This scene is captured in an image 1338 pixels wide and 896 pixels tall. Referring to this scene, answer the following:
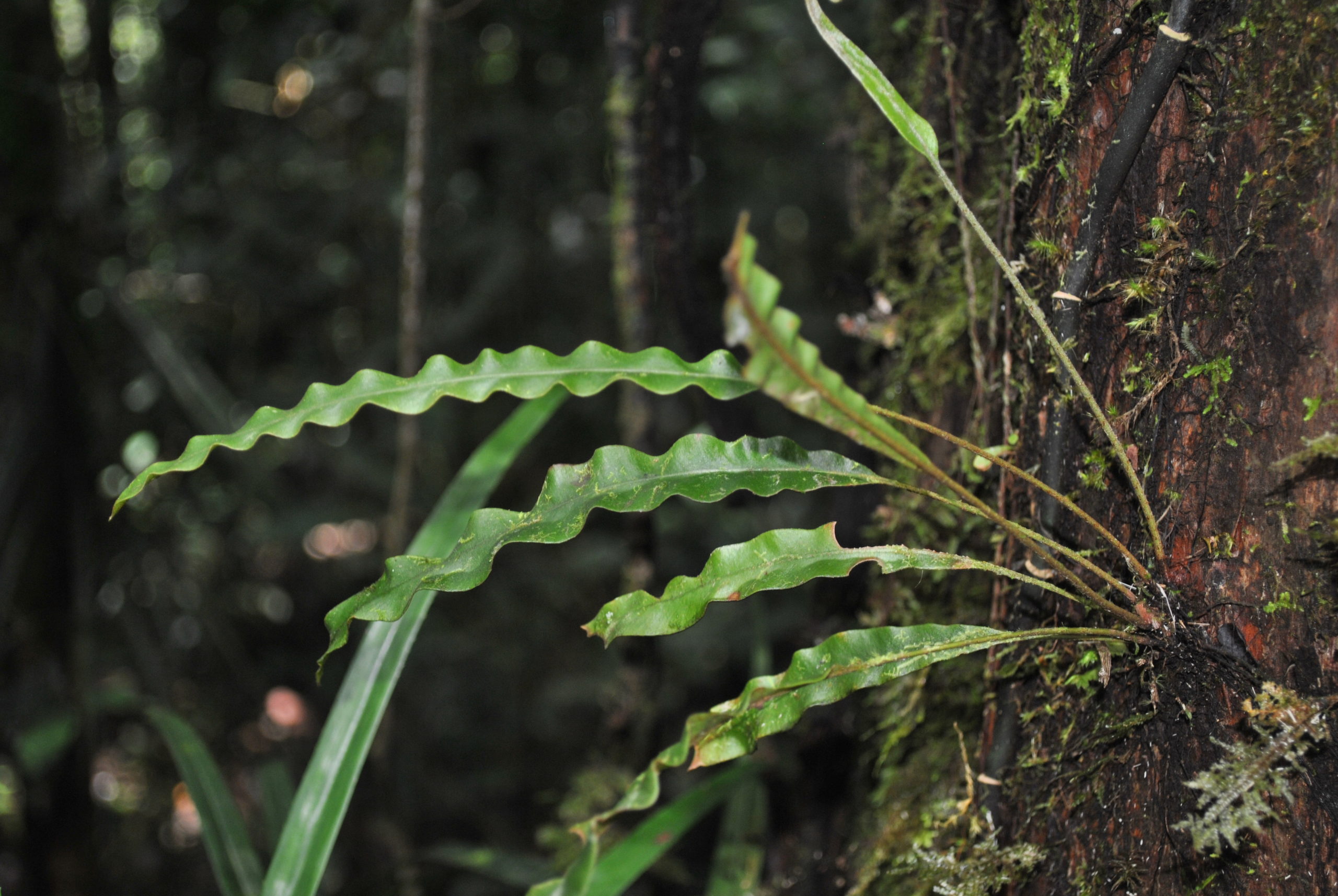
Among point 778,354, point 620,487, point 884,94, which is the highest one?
point 884,94

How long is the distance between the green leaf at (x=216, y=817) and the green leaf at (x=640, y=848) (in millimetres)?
478

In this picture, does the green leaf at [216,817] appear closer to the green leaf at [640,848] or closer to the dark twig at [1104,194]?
the green leaf at [640,848]

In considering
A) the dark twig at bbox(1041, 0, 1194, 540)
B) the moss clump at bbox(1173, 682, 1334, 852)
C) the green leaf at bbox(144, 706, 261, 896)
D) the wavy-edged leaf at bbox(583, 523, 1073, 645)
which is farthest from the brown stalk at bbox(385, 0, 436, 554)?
the moss clump at bbox(1173, 682, 1334, 852)

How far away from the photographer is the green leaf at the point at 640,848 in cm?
68

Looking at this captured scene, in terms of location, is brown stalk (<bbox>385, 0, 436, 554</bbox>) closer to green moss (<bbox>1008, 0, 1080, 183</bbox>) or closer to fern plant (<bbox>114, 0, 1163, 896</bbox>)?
fern plant (<bbox>114, 0, 1163, 896</bbox>)

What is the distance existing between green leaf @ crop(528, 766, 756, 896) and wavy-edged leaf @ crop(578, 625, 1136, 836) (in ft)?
0.67

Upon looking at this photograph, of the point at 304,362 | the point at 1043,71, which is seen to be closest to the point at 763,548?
the point at 1043,71

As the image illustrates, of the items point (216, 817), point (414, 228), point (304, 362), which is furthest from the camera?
point (304, 362)

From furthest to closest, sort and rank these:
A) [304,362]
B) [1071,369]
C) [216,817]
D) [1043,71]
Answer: [304,362] < [216,817] < [1043,71] < [1071,369]

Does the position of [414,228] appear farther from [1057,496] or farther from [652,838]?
[1057,496]

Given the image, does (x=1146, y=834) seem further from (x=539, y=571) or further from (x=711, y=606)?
(x=539, y=571)

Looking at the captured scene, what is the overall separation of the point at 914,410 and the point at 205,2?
88.3 inches

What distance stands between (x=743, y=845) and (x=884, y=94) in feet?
2.95

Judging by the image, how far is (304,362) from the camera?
244 centimetres
